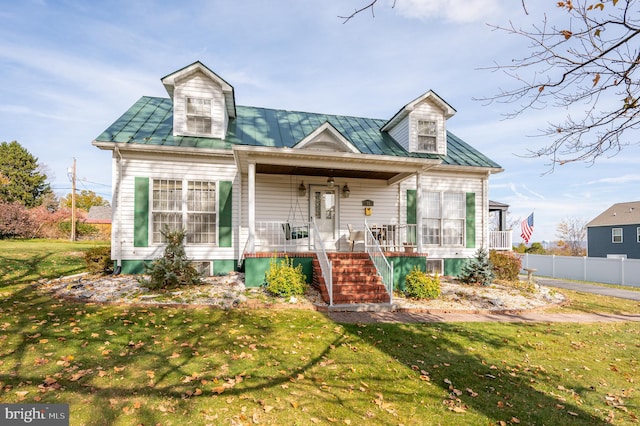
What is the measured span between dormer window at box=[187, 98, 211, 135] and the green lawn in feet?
21.4

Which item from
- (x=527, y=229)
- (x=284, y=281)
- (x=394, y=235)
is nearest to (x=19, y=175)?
(x=284, y=281)

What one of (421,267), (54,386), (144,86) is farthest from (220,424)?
(144,86)

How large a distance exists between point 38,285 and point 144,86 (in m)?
9.16

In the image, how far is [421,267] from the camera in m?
9.59

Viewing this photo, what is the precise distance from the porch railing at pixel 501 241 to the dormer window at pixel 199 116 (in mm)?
12120

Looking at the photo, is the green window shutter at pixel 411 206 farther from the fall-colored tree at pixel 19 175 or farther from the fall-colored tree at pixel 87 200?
the fall-colored tree at pixel 87 200

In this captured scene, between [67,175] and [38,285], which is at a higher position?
[67,175]

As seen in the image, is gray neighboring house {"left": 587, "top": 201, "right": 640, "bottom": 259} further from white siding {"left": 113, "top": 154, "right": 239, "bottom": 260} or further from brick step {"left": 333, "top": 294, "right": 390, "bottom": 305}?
white siding {"left": 113, "top": 154, "right": 239, "bottom": 260}

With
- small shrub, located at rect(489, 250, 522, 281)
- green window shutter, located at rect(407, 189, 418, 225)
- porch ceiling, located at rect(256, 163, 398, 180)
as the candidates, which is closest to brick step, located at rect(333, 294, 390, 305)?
porch ceiling, located at rect(256, 163, 398, 180)

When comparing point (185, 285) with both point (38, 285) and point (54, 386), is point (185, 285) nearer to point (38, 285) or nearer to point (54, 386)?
point (38, 285)

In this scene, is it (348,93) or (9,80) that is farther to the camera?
(348,93)

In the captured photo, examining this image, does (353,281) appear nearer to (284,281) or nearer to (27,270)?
(284,281)

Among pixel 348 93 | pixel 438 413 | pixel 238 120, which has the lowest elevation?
pixel 438 413

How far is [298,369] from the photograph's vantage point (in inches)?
169
